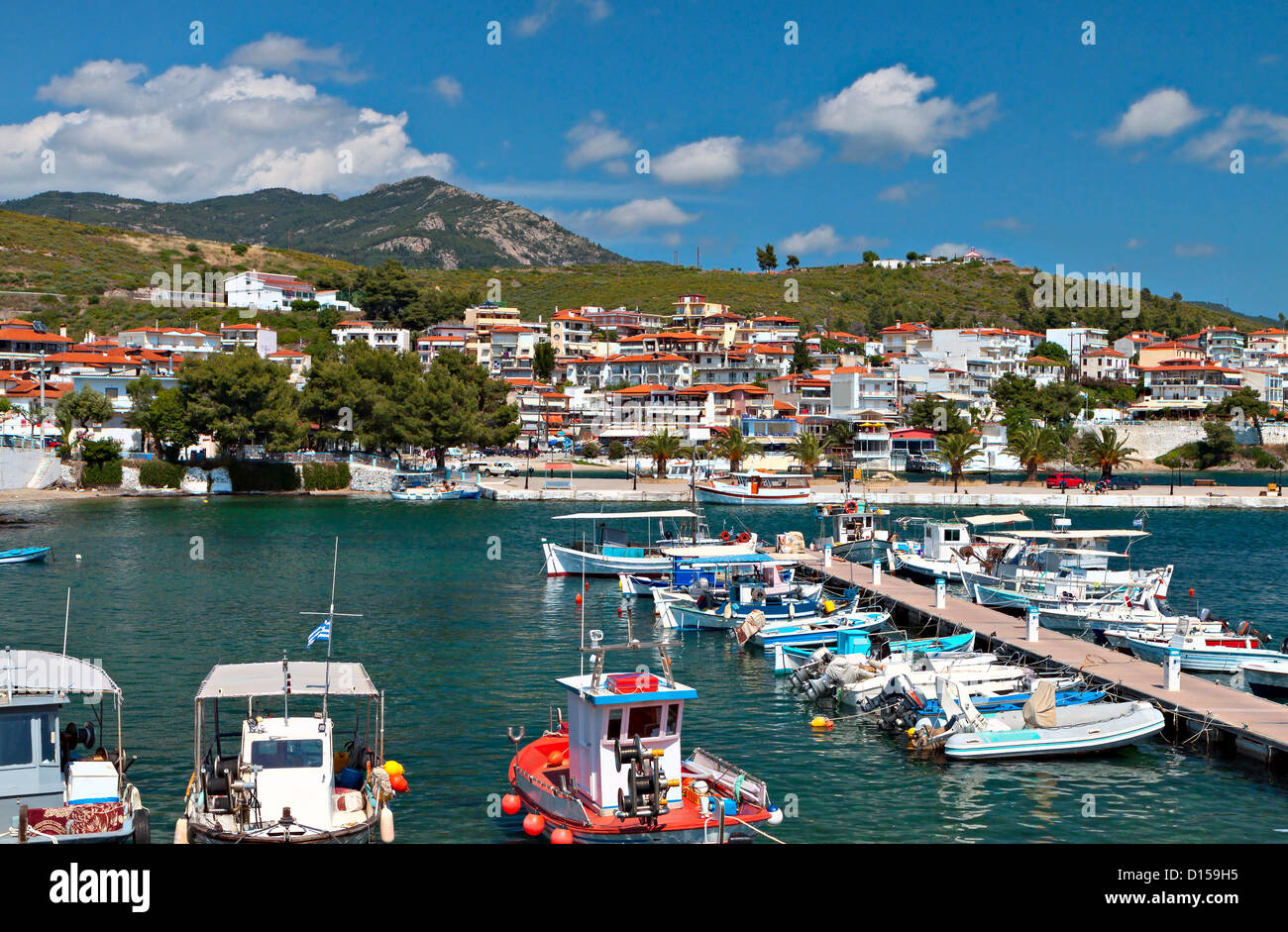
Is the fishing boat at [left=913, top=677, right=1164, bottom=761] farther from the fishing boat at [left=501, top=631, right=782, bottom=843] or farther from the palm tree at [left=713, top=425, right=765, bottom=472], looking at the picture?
the palm tree at [left=713, top=425, right=765, bottom=472]

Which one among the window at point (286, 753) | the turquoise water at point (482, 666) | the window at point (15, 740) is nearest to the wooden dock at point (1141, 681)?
the turquoise water at point (482, 666)

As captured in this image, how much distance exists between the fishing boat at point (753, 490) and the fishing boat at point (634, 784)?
68.7 meters

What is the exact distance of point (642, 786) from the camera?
17297mm

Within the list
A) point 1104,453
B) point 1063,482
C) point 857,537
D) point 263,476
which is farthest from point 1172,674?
point 1104,453

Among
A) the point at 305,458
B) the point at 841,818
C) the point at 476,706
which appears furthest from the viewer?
the point at 305,458

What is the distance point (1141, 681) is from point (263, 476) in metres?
80.9

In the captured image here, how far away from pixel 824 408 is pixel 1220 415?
52.5 metres

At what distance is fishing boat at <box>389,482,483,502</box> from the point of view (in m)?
94.2

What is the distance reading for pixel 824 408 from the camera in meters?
129

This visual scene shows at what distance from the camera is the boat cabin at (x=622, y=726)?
17609 mm

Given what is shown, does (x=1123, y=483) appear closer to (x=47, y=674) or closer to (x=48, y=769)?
(x=47, y=674)

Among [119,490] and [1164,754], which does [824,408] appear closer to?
[119,490]
